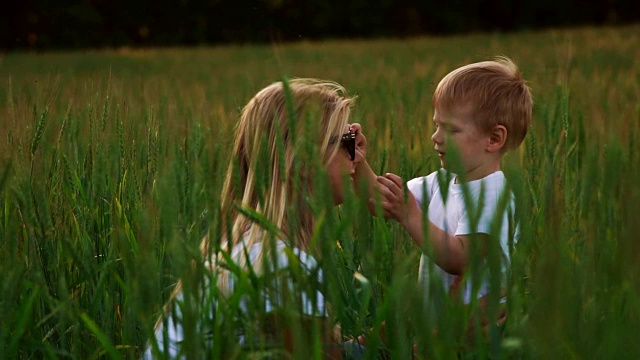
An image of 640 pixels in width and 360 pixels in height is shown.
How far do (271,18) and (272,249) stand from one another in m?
20.2

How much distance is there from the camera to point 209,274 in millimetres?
1146

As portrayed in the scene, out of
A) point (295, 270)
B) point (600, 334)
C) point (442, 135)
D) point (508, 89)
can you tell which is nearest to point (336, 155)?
point (442, 135)

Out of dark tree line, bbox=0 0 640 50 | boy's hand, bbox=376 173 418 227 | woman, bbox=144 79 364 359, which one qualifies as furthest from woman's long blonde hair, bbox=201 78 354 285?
dark tree line, bbox=0 0 640 50

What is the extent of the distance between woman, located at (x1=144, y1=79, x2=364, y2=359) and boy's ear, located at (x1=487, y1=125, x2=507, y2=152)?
389 millimetres

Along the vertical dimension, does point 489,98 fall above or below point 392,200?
above

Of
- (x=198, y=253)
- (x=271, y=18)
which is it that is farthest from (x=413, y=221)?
(x=271, y=18)

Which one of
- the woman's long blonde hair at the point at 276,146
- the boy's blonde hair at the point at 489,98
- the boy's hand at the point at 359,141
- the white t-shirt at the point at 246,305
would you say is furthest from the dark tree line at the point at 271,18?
Result: the white t-shirt at the point at 246,305

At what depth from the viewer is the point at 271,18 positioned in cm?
2080

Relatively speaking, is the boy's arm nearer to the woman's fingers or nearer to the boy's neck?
the woman's fingers

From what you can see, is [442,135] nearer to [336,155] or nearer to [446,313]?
[336,155]

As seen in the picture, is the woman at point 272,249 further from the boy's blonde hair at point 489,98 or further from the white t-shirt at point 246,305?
the boy's blonde hair at point 489,98

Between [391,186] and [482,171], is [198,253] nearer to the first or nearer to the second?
[391,186]

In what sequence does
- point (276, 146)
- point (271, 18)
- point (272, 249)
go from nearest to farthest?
point (272, 249)
point (276, 146)
point (271, 18)

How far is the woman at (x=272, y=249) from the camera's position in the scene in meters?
1.02
